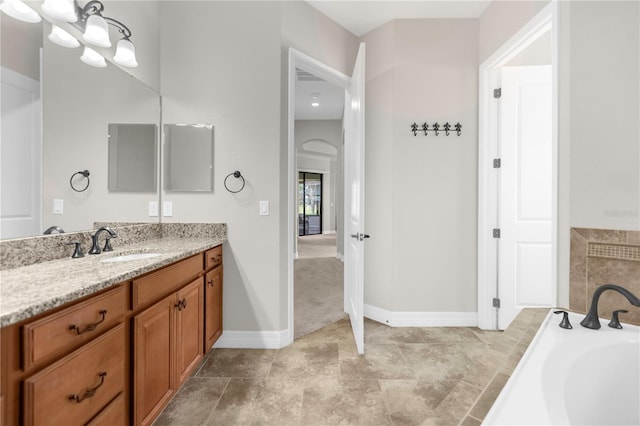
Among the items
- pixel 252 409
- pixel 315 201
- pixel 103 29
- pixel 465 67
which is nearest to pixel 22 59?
pixel 103 29

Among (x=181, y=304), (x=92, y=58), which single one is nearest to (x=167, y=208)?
(x=181, y=304)

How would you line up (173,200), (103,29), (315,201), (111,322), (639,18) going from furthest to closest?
(315,201) < (173,200) < (103,29) < (639,18) < (111,322)

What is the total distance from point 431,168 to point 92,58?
272cm

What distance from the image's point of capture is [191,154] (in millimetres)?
2404

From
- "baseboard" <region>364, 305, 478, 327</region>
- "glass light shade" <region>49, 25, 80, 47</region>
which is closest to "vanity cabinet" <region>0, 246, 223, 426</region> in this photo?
"glass light shade" <region>49, 25, 80, 47</region>

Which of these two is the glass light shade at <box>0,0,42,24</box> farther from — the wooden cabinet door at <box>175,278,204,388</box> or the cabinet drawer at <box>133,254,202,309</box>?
the wooden cabinet door at <box>175,278,204,388</box>

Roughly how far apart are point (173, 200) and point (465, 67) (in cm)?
292

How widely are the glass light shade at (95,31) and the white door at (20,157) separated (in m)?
0.46

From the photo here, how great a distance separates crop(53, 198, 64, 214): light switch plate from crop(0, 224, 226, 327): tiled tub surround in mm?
127

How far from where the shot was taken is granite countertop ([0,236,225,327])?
0.83m

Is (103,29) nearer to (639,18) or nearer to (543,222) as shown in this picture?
(639,18)

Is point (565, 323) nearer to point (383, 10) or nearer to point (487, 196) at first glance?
point (487, 196)

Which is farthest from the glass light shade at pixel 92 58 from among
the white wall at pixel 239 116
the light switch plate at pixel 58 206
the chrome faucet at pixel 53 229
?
the chrome faucet at pixel 53 229

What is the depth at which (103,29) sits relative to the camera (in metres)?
1.68
